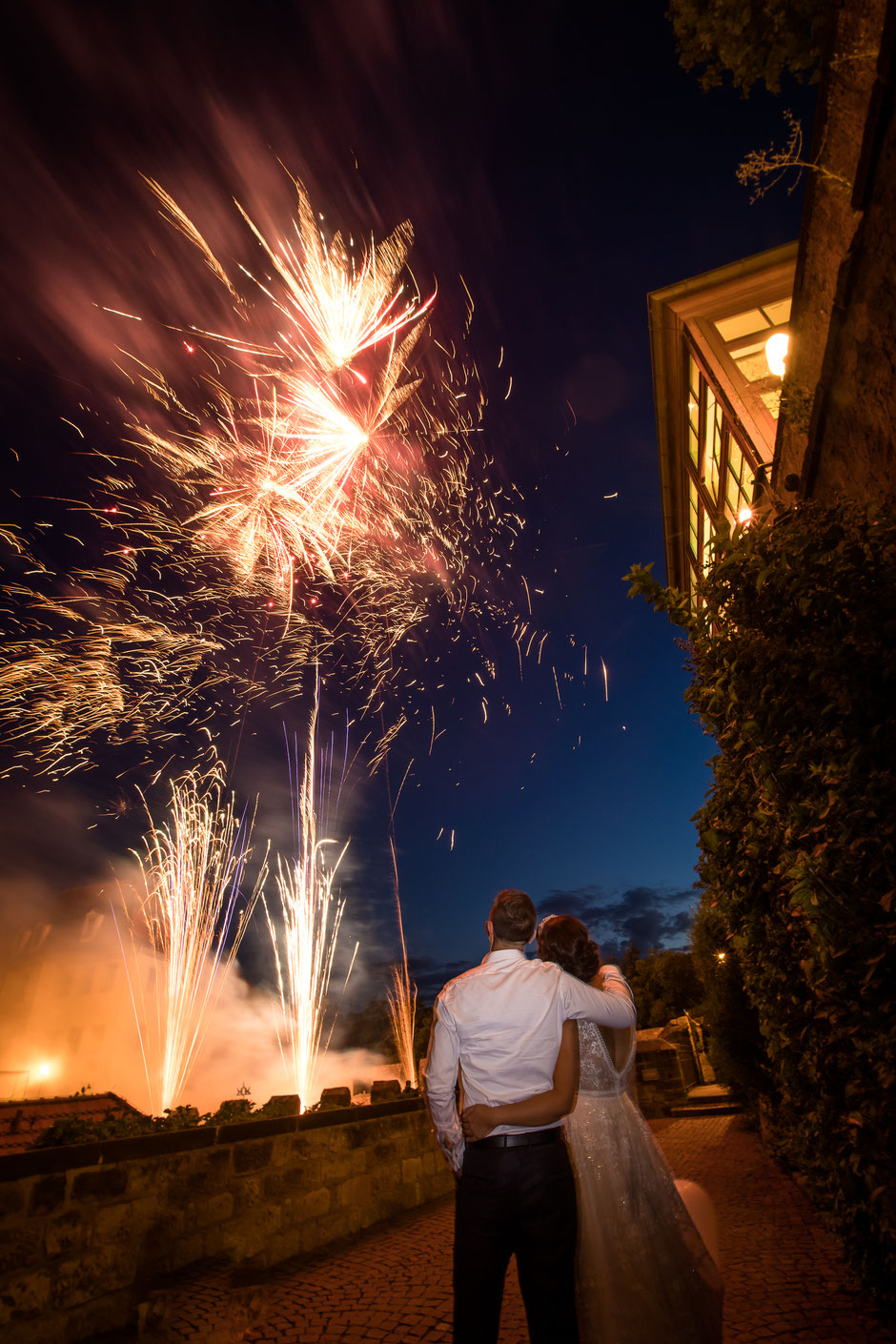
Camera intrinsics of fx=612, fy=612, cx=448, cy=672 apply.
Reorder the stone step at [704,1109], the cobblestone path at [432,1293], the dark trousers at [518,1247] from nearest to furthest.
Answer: the dark trousers at [518,1247] < the cobblestone path at [432,1293] < the stone step at [704,1109]

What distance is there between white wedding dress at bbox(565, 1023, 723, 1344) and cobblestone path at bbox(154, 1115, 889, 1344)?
3.62 ft

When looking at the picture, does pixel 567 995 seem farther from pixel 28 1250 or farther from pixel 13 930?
pixel 13 930

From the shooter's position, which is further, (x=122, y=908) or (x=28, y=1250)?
(x=122, y=908)

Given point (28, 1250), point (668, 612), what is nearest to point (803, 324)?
point (668, 612)

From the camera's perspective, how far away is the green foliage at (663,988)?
2962 cm

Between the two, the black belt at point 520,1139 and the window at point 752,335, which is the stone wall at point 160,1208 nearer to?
the black belt at point 520,1139

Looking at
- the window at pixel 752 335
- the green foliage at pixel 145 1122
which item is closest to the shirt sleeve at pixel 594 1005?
the green foliage at pixel 145 1122

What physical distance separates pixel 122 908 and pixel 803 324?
3970 cm

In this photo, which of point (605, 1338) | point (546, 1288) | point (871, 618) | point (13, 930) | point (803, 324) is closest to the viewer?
point (546, 1288)

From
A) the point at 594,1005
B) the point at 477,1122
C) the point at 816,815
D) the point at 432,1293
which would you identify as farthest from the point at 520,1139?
Answer: the point at 432,1293

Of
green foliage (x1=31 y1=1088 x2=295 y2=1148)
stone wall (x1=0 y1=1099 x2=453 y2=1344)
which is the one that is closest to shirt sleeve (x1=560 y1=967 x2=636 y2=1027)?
stone wall (x1=0 y1=1099 x2=453 y2=1344)

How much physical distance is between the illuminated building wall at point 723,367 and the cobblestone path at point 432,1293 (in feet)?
22.5

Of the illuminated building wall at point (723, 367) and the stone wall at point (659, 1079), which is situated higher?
the illuminated building wall at point (723, 367)

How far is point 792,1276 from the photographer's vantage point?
144 inches
